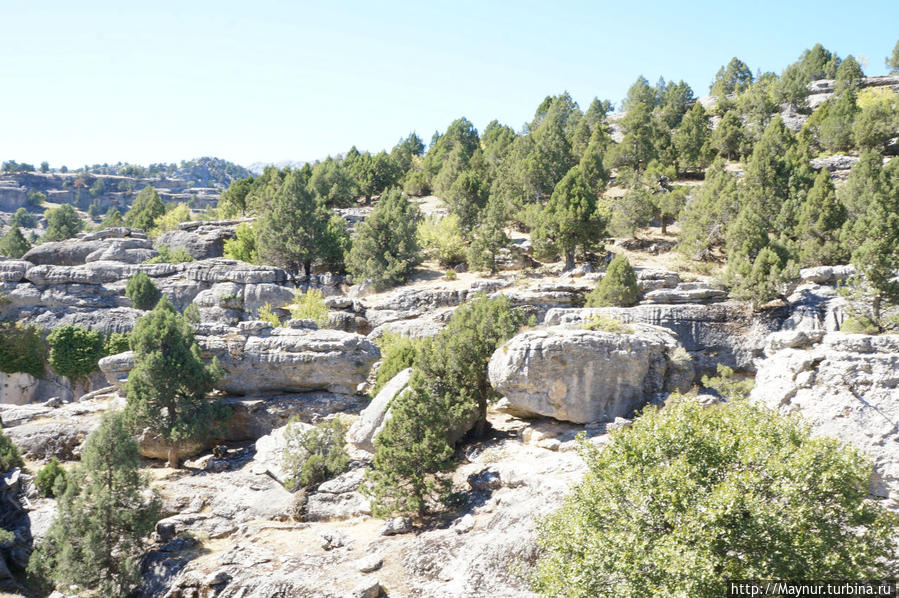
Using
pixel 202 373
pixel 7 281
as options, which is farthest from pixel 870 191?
pixel 7 281

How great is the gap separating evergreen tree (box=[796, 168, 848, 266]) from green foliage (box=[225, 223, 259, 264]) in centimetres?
5300

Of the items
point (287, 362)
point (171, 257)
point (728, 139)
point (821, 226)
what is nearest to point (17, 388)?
point (171, 257)

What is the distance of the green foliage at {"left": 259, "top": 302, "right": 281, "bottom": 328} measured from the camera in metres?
43.0

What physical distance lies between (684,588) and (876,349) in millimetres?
13110

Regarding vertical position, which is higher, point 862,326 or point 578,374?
point 862,326

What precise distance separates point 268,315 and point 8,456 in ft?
62.5

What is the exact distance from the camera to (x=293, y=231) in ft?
177

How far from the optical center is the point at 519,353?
22.8 m

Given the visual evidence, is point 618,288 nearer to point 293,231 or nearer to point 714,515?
point 714,515

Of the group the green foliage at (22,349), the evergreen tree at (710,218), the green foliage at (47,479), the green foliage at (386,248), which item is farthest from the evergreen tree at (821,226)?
the green foliage at (22,349)

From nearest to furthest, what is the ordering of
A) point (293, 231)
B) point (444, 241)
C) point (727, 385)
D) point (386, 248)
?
point (727, 385) → point (386, 248) → point (293, 231) → point (444, 241)

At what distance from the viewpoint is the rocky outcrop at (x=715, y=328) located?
3731cm

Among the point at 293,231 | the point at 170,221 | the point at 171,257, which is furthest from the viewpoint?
the point at 170,221

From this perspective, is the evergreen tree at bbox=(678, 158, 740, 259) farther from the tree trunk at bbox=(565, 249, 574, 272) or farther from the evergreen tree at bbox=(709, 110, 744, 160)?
the evergreen tree at bbox=(709, 110, 744, 160)
